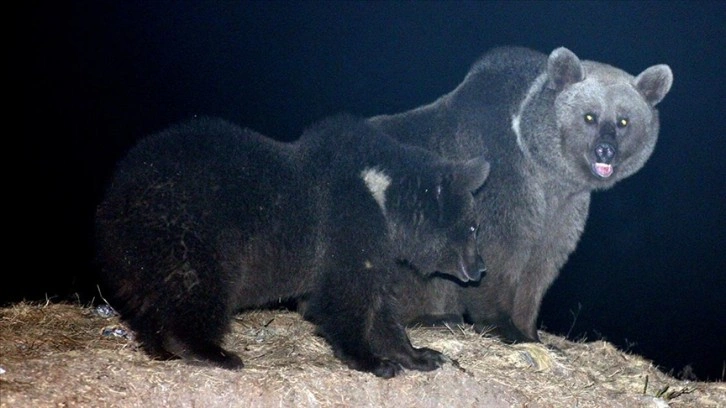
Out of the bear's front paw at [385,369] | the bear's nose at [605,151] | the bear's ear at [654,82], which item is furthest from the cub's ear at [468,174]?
the bear's ear at [654,82]

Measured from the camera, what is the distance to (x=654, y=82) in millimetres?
8484

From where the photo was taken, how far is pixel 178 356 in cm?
639

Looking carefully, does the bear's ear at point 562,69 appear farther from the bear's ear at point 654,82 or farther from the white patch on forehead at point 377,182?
the white patch on forehead at point 377,182

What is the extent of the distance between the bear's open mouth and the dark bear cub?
4.51ft

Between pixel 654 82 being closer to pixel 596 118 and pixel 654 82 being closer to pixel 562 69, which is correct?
pixel 596 118

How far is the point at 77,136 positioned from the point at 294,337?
11.8 metres

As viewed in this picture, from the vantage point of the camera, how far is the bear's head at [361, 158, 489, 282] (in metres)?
7.41

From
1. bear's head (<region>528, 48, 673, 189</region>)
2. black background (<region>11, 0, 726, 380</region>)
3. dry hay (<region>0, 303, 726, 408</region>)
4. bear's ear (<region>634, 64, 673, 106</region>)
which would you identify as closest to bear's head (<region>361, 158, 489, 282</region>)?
dry hay (<region>0, 303, 726, 408</region>)

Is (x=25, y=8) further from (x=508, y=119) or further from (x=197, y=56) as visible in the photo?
(x=508, y=119)

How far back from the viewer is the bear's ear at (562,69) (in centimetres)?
827

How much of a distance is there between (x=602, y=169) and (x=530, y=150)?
72 centimetres

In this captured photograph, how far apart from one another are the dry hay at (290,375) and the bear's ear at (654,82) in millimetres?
2670

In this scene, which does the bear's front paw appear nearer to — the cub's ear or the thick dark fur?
the cub's ear

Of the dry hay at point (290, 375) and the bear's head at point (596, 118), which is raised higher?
the bear's head at point (596, 118)
